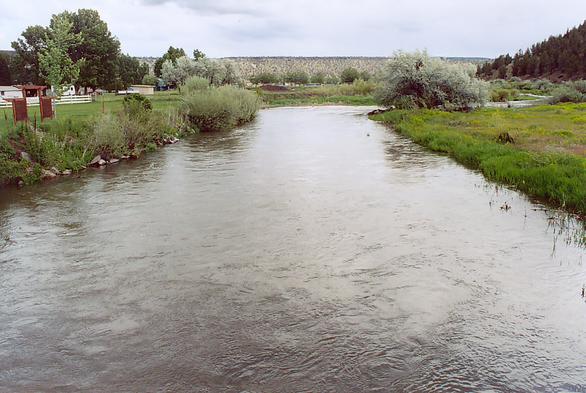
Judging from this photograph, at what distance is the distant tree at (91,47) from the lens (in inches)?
2396

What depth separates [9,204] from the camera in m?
15.9

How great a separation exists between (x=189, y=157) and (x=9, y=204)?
10069mm

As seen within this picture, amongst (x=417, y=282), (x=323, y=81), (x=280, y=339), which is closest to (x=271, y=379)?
(x=280, y=339)

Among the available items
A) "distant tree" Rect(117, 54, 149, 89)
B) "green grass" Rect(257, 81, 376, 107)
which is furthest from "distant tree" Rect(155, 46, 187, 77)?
"green grass" Rect(257, 81, 376, 107)

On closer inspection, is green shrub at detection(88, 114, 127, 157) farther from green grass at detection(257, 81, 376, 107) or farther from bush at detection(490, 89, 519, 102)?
green grass at detection(257, 81, 376, 107)

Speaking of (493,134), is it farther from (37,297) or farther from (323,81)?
(323,81)

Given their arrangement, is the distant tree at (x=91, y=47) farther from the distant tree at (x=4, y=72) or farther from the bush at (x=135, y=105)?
the bush at (x=135, y=105)

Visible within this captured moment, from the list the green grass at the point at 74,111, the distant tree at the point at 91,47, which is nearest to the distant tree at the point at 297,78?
the distant tree at the point at 91,47

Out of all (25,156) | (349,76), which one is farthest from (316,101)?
(25,156)

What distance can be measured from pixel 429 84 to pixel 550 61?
4957 centimetres

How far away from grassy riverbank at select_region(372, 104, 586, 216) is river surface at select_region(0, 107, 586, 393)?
0.95 m

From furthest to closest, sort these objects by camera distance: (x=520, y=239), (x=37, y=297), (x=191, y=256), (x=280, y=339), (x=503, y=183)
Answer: (x=503, y=183), (x=520, y=239), (x=191, y=256), (x=37, y=297), (x=280, y=339)

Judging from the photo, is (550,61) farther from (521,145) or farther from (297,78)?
(297,78)

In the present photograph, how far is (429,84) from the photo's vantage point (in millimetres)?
44000
